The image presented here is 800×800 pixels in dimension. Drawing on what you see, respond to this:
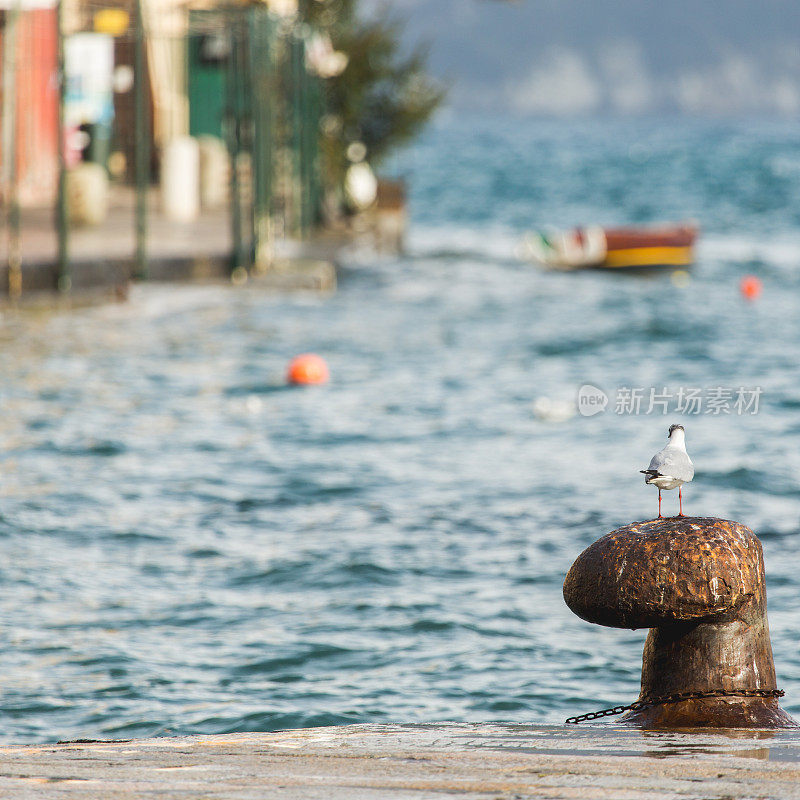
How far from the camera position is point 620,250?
2605cm

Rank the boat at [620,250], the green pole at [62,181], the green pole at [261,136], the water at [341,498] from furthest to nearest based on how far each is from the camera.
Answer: the boat at [620,250]
the green pole at [261,136]
the green pole at [62,181]
the water at [341,498]

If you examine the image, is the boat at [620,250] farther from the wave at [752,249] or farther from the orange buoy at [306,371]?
the orange buoy at [306,371]

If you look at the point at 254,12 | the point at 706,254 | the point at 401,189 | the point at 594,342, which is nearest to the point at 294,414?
the point at 594,342

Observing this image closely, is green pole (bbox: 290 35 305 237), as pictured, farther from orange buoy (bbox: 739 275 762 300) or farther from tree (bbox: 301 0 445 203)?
orange buoy (bbox: 739 275 762 300)

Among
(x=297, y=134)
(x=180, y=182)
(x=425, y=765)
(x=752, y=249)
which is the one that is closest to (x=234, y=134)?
(x=297, y=134)

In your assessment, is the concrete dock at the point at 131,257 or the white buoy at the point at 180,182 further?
the white buoy at the point at 180,182

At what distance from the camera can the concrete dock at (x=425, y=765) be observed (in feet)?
11.6

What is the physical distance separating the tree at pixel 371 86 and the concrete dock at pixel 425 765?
74.9 feet

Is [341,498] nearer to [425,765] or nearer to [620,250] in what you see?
[425,765]

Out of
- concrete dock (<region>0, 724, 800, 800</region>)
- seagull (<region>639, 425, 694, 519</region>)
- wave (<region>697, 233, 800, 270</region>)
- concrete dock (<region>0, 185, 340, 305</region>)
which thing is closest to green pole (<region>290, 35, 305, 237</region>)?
concrete dock (<region>0, 185, 340, 305</region>)

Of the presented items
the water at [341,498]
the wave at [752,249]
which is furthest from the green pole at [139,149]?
the wave at [752,249]

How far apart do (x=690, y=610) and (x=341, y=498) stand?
569cm

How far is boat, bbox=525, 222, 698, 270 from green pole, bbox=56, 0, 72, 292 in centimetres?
1148

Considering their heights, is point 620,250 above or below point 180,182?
below
